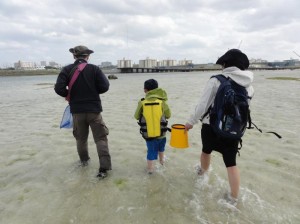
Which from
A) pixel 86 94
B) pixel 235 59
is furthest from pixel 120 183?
pixel 235 59

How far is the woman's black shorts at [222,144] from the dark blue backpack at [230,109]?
204mm

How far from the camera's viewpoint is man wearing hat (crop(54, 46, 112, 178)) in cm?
444

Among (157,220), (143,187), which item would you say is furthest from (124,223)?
(143,187)

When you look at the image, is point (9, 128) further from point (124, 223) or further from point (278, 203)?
point (278, 203)

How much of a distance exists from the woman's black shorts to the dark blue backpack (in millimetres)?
204

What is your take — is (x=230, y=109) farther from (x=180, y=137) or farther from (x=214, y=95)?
(x=180, y=137)

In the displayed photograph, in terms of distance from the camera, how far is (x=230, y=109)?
317 cm

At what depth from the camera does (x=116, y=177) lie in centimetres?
471

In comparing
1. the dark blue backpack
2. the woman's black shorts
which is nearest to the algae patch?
the woman's black shorts

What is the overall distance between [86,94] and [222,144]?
2.69 metres

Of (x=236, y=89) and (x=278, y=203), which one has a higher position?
(x=236, y=89)

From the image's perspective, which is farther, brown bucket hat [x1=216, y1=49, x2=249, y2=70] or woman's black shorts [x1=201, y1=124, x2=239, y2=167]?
woman's black shorts [x1=201, y1=124, x2=239, y2=167]

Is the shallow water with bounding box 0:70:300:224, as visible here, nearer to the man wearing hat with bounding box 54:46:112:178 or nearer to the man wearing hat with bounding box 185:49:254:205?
the man wearing hat with bounding box 185:49:254:205

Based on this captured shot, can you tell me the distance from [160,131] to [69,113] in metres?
2.09
